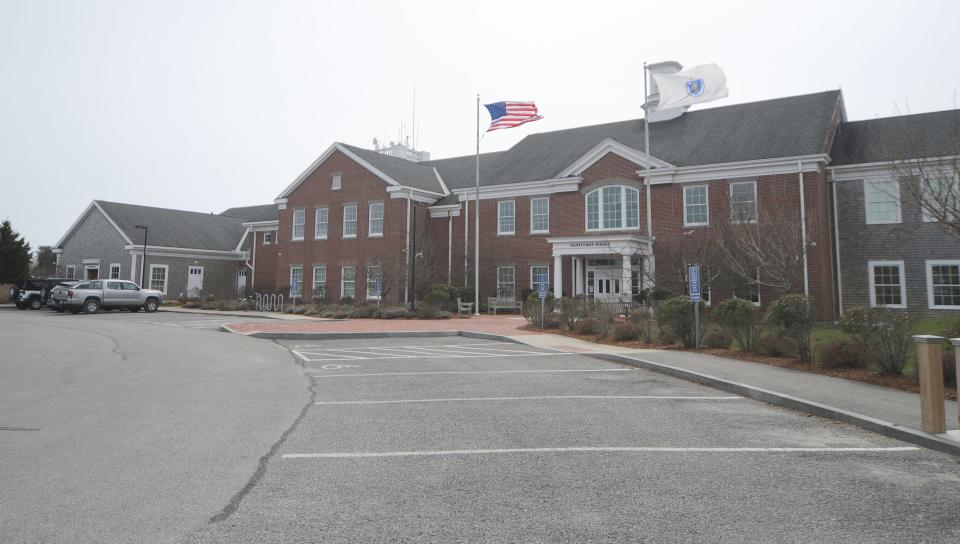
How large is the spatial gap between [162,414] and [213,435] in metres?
1.57

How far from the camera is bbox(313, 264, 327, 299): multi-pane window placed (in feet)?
121

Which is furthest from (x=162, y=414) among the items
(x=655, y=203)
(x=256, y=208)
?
(x=256, y=208)

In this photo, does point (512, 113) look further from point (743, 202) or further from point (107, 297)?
point (107, 297)

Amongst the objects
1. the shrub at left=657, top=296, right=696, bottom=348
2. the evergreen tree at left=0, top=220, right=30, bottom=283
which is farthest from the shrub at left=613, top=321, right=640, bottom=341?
the evergreen tree at left=0, top=220, right=30, bottom=283

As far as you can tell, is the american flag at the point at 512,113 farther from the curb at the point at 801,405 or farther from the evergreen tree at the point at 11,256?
the evergreen tree at the point at 11,256

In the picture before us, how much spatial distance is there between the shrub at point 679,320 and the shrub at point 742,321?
0.98 metres

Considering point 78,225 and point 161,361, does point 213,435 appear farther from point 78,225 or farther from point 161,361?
point 78,225

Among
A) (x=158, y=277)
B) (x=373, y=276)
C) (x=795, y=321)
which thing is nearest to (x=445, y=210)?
(x=373, y=276)

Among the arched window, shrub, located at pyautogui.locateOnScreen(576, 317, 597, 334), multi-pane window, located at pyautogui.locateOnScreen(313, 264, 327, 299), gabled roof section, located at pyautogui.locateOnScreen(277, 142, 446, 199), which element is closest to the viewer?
shrub, located at pyautogui.locateOnScreen(576, 317, 597, 334)

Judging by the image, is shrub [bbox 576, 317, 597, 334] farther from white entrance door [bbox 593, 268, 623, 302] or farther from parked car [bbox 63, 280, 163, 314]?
parked car [bbox 63, 280, 163, 314]

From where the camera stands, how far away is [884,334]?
10539 millimetres

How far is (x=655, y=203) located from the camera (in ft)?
93.3

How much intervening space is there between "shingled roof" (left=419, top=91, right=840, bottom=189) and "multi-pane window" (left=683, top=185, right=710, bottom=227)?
1216mm

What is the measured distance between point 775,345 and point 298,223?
3191 cm
